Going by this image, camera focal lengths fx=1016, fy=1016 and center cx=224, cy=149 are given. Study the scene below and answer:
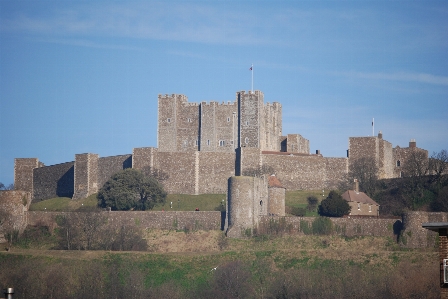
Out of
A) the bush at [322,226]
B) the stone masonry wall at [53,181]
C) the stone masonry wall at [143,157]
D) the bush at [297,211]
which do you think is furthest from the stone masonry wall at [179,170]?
the bush at [322,226]

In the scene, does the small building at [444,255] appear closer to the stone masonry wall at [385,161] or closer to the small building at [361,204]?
the small building at [361,204]

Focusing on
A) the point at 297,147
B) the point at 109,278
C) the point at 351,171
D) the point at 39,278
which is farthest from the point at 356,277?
the point at 297,147

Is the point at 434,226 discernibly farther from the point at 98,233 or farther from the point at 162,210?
the point at 162,210

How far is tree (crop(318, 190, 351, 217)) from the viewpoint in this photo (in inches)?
2640

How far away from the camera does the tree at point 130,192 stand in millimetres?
73312

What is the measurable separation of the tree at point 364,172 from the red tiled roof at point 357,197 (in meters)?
4.68

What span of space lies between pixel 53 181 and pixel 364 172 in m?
27.0

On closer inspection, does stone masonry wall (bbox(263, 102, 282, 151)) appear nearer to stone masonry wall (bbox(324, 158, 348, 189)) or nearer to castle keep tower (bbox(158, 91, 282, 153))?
castle keep tower (bbox(158, 91, 282, 153))

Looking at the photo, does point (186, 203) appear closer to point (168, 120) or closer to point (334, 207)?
point (168, 120)

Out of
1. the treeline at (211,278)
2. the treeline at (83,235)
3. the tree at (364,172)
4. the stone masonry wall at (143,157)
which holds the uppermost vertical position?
the stone masonry wall at (143,157)

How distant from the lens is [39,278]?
56219 mm

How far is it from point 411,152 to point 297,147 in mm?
9826

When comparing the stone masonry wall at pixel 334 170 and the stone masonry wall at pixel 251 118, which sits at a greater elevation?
the stone masonry wall at pixel 251 118

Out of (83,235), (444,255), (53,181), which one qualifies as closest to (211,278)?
(83,235)
